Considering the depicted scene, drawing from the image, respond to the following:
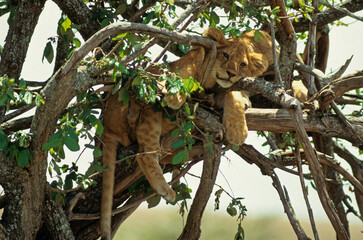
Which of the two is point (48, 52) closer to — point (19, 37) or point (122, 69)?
point (19, 37)

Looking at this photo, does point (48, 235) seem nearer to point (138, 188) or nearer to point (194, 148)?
point (138, 188)

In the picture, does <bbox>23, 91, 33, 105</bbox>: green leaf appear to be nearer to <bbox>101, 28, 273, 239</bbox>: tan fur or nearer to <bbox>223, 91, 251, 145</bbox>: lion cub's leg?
<bbox>101, 28, 273, 239</bbox>: tan fur

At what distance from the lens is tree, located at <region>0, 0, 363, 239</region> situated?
354cm

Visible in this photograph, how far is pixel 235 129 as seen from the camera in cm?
436

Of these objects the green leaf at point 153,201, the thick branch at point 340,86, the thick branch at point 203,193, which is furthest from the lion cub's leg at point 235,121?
the green leaf at point 153,201

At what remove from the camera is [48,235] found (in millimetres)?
4160

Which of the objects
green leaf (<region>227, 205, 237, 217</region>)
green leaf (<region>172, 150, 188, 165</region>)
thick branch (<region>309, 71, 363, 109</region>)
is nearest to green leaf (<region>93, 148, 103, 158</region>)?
green leaf (<region>172, 150, 188, 165</region>)

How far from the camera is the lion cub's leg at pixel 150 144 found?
430 centimetres

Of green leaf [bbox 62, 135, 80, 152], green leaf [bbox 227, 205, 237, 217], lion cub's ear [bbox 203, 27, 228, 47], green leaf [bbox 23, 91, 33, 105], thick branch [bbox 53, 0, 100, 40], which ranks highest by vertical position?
thick branch [bbox 53, 0, 100, 40]

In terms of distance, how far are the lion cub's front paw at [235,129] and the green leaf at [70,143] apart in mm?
1454

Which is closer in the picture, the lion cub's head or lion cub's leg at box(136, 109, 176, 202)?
lion cub's leg at box(136, 109, 176, 202)

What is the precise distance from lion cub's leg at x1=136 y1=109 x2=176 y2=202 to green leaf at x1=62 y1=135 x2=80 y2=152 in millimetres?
1058

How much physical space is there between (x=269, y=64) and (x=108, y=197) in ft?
6.25

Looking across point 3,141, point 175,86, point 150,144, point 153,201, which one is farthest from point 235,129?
point 3,141
